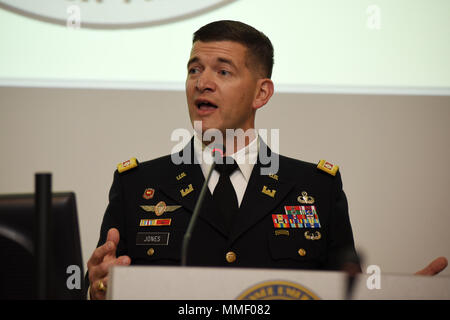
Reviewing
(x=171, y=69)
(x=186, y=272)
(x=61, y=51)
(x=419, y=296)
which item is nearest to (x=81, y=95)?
(x=61, y=51)

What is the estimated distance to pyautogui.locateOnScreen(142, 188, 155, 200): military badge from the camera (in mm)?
1900

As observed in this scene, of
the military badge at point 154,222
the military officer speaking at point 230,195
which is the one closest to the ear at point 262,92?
the military officer speaking at point 230,195

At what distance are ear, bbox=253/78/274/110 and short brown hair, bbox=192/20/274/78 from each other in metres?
0.04

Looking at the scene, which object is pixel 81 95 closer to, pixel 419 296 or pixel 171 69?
pixel 171 69

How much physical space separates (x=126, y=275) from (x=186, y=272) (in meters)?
0.11

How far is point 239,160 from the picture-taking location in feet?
6.31

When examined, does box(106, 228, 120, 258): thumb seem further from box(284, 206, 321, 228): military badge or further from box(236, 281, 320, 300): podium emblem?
box(284, 206, 321, 228): military badge

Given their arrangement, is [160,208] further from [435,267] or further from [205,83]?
[435,267]

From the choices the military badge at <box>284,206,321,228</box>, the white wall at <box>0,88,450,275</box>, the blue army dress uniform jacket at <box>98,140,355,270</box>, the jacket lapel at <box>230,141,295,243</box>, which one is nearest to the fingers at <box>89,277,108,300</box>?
the blue army dress uniform jacket at <box>98,140,355,270</box>

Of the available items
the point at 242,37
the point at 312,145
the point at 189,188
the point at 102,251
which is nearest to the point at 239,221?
the point at 189,188

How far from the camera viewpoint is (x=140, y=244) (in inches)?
69.8

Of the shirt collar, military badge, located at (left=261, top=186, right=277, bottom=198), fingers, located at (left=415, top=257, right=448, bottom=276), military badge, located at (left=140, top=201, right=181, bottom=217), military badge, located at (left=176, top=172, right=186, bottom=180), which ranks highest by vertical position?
the shirt collar
